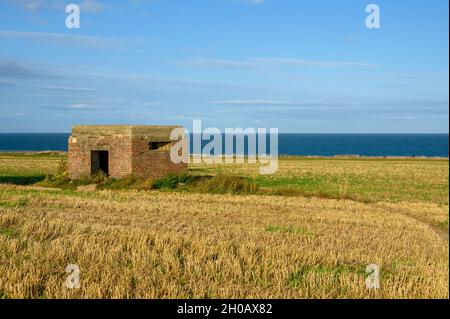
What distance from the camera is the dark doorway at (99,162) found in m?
26.2

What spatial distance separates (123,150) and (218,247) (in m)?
15.6

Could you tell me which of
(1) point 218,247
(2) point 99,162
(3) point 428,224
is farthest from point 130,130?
(1) point 218,247

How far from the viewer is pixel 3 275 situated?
8.24 m

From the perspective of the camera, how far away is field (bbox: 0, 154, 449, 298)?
316 inches

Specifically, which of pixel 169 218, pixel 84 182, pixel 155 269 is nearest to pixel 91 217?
pixel 169 218

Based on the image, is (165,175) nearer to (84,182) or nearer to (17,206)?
(84,182)

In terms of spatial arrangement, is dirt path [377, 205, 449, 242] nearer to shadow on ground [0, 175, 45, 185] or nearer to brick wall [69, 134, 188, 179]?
brick wall [69, 134, 188, 179]

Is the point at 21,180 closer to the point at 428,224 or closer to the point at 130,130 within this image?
the point at 130,130

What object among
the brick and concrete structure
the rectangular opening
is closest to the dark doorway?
the brick and concrete structure

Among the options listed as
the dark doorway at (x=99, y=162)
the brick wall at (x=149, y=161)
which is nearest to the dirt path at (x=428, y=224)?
the brick wall at (x=149, y=161)

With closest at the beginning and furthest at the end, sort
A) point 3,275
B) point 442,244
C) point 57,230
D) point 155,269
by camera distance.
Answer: point 3,275, point 155,269, point 57,230, point 442,244

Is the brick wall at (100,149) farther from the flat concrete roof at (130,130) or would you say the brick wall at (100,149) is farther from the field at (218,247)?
the field at (218,247)

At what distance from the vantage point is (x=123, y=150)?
25.4 metres
